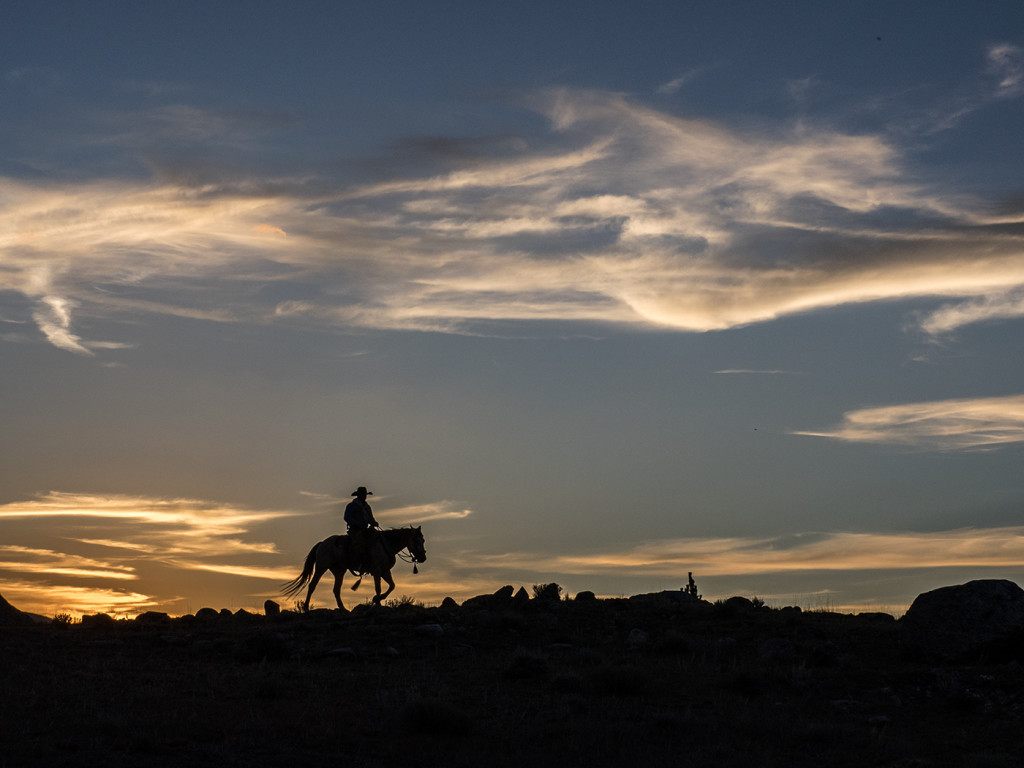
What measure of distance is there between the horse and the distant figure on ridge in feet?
0.49

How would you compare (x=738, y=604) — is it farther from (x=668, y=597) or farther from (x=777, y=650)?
(x=777, y=650)

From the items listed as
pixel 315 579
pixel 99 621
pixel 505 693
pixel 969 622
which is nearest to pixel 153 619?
pixel 99 621

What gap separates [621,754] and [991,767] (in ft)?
17.5

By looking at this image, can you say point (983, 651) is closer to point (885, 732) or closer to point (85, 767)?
point (885, 732)

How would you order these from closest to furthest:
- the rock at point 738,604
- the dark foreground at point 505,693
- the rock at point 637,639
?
the dark foreground at point 505,693
the rock at point 637,639
the rock at point 738,604

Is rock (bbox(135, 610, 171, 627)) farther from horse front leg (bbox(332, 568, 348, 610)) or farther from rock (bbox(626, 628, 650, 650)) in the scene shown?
rock (bbox(626, 628, 650, 650))

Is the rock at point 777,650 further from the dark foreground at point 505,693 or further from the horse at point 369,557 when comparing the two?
the horse at point 369,557

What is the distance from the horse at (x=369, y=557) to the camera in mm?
34125

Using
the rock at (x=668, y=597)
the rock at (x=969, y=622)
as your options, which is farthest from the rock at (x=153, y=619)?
the rock at (x=969, y=622)

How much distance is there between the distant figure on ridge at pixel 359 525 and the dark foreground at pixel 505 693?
19.0 feet

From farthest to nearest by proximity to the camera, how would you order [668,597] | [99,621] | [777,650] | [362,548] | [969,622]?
[362,548] → [668,597] → [99,621] → [777,650] → [969,622]

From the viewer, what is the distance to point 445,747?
1611cm

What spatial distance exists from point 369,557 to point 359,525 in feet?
4.10

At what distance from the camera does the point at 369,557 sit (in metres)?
34.2
